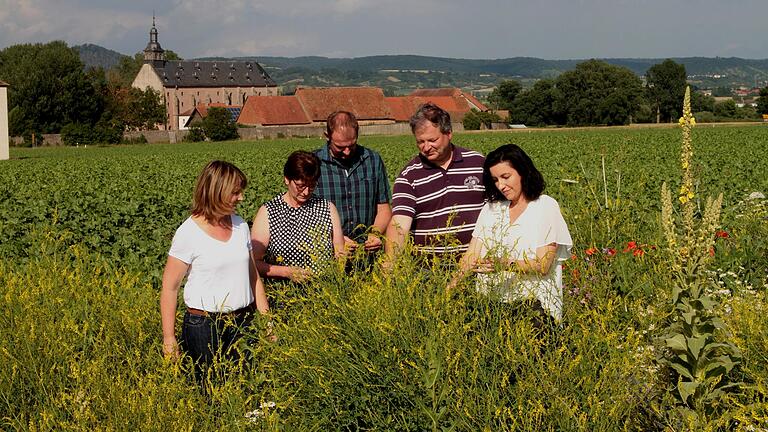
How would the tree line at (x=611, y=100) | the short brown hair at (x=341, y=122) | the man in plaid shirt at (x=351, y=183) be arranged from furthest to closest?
the tree line at (x=611, y=100) < the man in plaid shirt at (x=351, y=183) < the short brown hair at (x=341, y=122)

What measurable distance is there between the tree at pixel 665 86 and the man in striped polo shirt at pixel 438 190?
106612 mm

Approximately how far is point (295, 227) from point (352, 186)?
74 centimetres

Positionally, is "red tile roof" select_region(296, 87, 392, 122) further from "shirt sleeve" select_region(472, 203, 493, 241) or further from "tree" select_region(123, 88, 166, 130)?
"shirt sleeve" select_region(472, 203, 493, 241)

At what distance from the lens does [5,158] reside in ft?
150

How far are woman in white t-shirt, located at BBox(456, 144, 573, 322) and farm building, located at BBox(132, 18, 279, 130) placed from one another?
5294 inches

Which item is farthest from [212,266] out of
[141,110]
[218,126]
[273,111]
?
[141,110]

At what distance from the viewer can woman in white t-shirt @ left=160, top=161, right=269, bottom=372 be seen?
450cm

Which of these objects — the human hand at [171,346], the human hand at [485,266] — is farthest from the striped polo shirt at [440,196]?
the human hand at [171,346]

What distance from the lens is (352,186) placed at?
5875 mm

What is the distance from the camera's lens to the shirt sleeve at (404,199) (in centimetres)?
540

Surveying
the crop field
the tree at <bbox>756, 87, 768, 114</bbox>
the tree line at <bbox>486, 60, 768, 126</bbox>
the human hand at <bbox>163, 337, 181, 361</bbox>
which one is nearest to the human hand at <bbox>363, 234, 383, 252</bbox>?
the crop field

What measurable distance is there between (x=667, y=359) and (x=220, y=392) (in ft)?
6.63

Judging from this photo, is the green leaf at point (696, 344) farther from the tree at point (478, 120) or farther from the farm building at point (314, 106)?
the farm building at point (314, 106)

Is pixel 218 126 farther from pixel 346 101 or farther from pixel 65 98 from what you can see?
pixel 346 101
